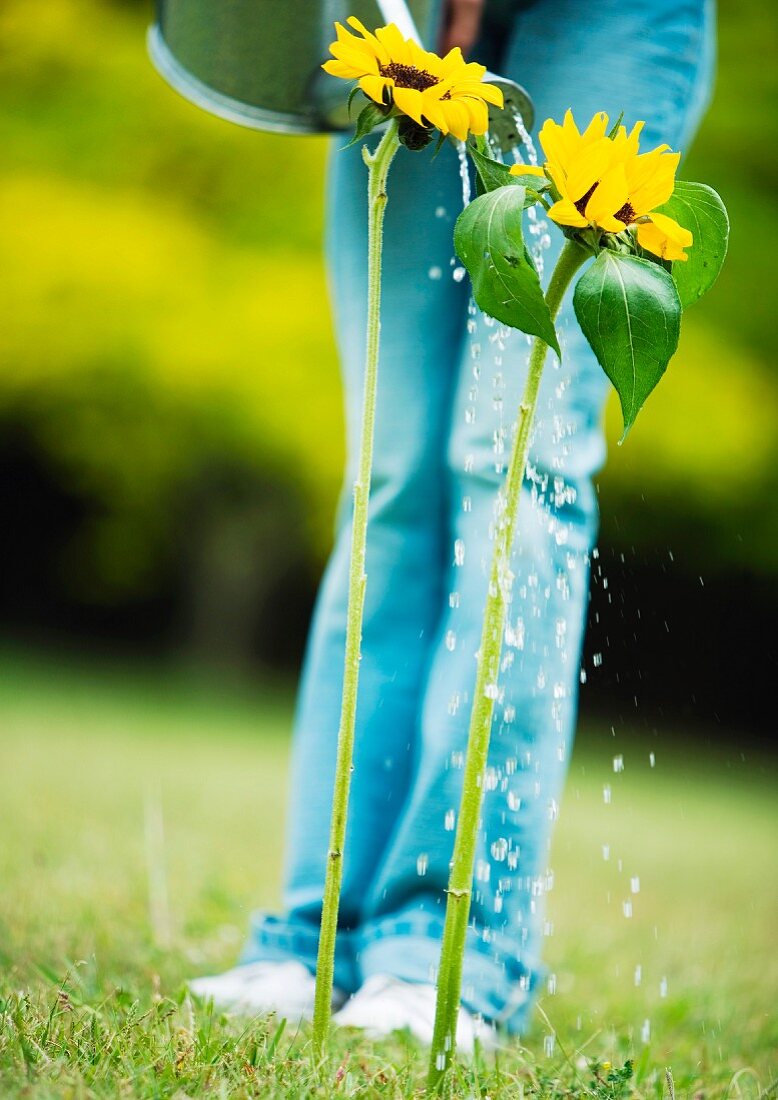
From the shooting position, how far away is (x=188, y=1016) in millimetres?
898

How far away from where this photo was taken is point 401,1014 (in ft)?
3.27

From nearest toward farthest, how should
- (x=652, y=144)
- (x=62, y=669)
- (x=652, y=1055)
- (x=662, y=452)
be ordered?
(x=652, y=1055) < (x=652, y=144) < (x=62, y=669) < (x=662, y=452)

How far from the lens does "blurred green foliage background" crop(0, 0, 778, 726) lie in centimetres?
720

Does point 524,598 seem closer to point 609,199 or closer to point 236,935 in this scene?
point 609,199

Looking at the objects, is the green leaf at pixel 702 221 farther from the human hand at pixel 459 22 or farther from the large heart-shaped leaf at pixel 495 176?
the human hand at pixel 459 22

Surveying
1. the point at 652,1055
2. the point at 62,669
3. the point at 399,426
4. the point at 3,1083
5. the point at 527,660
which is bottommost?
the point at 62,669

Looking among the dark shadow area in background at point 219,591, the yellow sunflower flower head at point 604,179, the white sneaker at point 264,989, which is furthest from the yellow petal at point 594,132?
the dark shadow area in background at point 219,591

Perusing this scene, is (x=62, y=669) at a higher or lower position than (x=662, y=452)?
lower

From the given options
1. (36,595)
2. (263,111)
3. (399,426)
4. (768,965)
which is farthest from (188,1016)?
(36,595)

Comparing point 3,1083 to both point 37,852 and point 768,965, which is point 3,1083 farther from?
point 768,965

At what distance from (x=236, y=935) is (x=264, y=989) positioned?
0.45 meters

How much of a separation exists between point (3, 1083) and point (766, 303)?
23.5 feet

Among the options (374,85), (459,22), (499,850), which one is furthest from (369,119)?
(499,850)

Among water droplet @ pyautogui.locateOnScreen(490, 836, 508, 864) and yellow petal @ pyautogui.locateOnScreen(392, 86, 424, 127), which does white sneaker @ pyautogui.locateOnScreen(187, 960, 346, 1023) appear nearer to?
water droplet @ pyautogui.locateOnScreen(490, 836, 508, 864)
